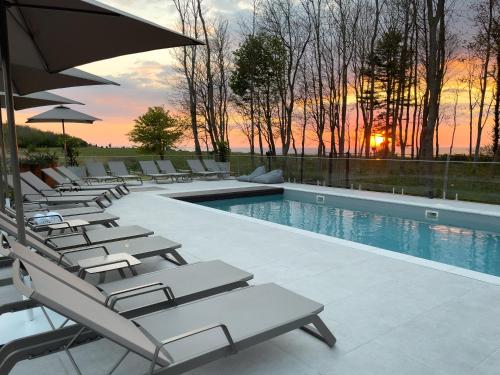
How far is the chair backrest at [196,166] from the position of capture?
1563 cm

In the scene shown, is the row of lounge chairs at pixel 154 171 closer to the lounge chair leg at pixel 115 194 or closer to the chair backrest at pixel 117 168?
the chair backrest at pixel 117 168

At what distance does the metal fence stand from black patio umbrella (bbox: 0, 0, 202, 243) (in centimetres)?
890

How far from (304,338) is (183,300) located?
965 millimetres

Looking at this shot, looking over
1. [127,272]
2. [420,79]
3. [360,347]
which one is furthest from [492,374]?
[420,79]

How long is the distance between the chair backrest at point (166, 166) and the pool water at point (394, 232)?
3.89 m

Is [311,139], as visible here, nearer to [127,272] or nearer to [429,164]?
[429,164]

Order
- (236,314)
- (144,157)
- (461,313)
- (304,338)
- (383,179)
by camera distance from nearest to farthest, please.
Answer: (236,314)
(304,338)
(461,313)
(383,179)
(144,157)

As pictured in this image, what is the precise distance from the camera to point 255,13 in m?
19.3

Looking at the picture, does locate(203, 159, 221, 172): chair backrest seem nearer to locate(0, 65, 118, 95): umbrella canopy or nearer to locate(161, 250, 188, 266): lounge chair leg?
locate(0, 65, 118, 95): umbrella canopy

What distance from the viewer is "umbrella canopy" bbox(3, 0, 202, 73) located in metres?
2.88

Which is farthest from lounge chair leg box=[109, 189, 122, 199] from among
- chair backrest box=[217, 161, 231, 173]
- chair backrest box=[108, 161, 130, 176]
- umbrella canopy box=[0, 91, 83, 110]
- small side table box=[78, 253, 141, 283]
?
small side table box=[78, 253, 141, 283]

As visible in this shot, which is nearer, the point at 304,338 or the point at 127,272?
the point at 304,338

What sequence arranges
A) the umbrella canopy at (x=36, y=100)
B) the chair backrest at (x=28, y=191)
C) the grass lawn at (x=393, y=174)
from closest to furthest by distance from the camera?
1. the umbrella canopy at (x=36, y=100)
2. the chair backrest at (x=28, y=191)
3. the grass lawn at (x=393, y=174)

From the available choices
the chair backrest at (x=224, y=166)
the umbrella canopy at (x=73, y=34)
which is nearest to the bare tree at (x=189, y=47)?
the chair backrest at (x=224, y=166)
